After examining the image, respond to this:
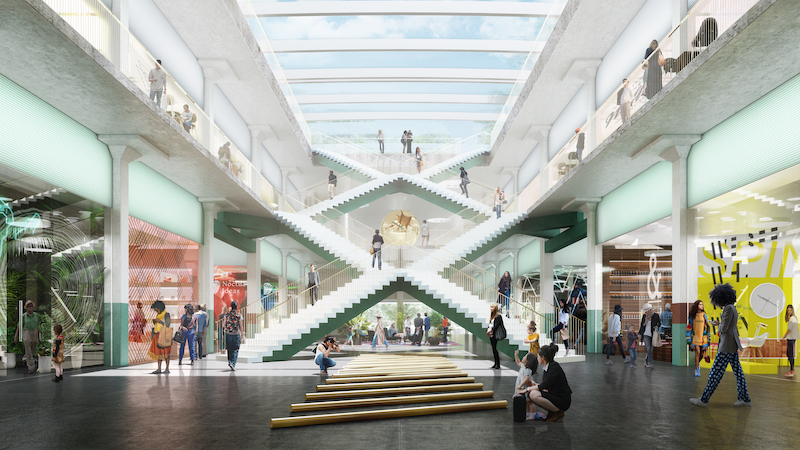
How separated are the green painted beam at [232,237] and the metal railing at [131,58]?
3.71m

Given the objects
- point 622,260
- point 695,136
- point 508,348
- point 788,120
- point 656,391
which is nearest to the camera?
Result: point 656,391

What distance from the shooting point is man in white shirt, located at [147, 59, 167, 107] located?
15744mm

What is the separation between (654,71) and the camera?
15.5 meters

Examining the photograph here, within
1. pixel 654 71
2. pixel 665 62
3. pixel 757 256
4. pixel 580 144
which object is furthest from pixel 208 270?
pixel 757 256

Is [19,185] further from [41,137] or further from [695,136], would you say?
[695,136]

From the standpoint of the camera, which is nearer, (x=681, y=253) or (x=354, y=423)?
(x=354, y=423)

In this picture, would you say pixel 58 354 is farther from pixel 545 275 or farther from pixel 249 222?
pixel 545 275

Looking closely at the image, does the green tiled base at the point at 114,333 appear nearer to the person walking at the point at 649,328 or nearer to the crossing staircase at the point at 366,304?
the crossing staircase at the point at 366,304

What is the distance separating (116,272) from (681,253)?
16160 millimetres

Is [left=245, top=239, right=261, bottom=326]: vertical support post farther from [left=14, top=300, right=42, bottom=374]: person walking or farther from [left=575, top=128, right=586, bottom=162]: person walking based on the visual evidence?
[left=575, top=128, right=586, bottom=162]: person walking

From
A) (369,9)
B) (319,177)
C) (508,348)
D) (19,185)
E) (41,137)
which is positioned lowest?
(508,348)

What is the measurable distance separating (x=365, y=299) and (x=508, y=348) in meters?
→ 5.17

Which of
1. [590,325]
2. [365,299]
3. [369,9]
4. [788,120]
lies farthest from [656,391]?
[369,9]

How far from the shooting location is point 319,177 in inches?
1658
